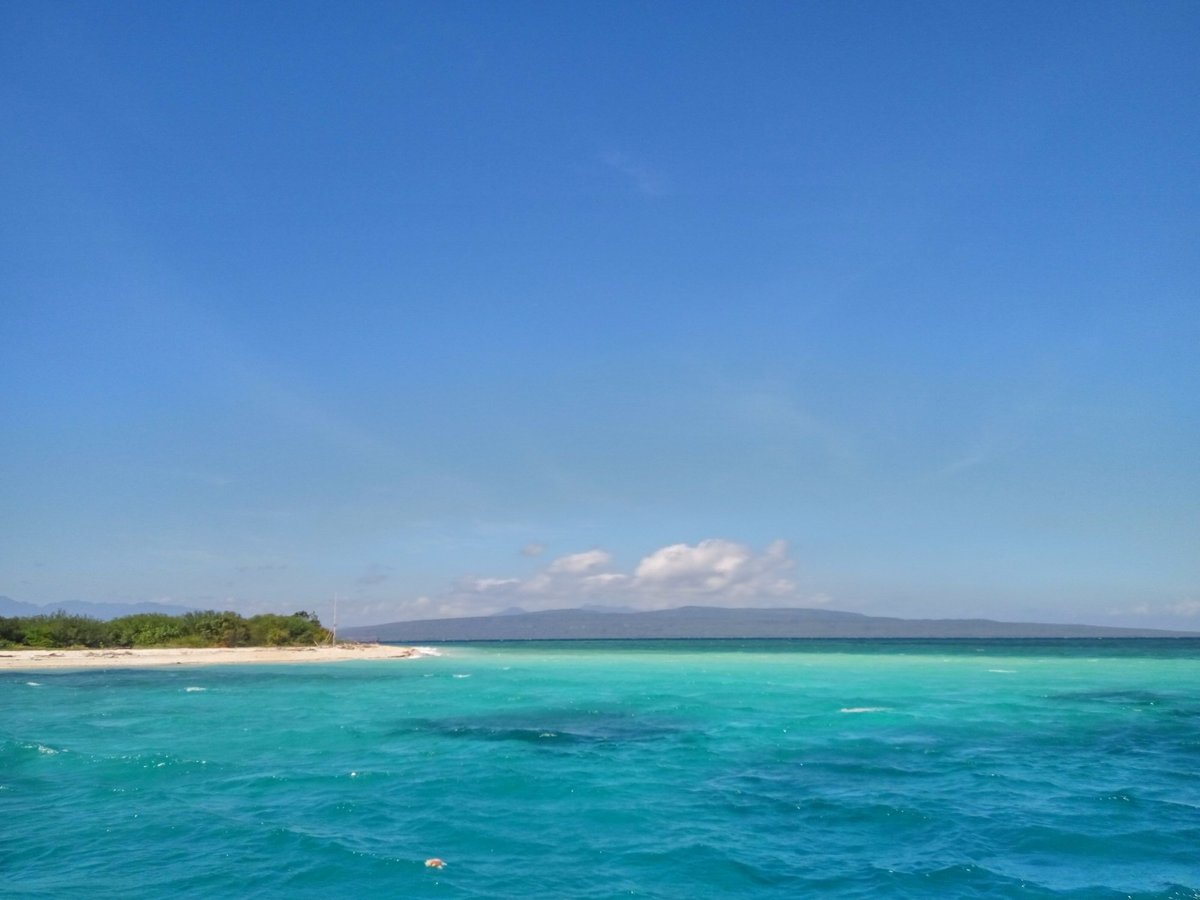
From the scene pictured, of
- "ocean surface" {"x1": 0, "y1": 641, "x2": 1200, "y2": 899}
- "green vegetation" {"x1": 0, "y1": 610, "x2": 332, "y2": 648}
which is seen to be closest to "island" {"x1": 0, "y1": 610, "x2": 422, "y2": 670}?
"green vegetation" {"x1": 0, "y1": 610, "x2": 332, "y2": 648}

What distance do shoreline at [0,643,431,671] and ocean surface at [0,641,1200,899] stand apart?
35.2 m

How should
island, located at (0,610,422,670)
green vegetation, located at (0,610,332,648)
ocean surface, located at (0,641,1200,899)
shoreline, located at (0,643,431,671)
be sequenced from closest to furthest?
ocean surface, located at (0,641,1200,899), shoreline, located at (0,643,431,671), island, located at (0,610,422,670), green vegetation, located at (0,610,332,648)

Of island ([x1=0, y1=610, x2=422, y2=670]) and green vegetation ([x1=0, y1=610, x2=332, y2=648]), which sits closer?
island ([x1=0, y1=610, x2=422, y2=670])

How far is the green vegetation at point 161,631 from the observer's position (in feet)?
289

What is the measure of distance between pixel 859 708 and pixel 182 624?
91.6 metres

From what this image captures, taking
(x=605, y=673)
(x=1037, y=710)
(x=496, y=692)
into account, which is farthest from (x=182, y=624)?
(x=1037, y=710)

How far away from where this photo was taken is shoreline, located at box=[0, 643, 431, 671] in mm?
73188

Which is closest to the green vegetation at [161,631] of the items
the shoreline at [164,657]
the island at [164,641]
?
the island at [164,641]

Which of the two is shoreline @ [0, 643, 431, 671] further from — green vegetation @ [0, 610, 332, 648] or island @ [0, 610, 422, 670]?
green vegetation @ [0, 610, 332, 648]

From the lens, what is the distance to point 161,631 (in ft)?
323

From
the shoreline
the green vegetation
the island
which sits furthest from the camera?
the green vegetation

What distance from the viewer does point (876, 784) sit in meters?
23.3

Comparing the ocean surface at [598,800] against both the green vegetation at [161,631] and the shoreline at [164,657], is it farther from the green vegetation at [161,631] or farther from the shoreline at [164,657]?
the green vegetation at [161,631]

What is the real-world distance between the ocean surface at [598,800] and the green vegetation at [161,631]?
54640 mm
